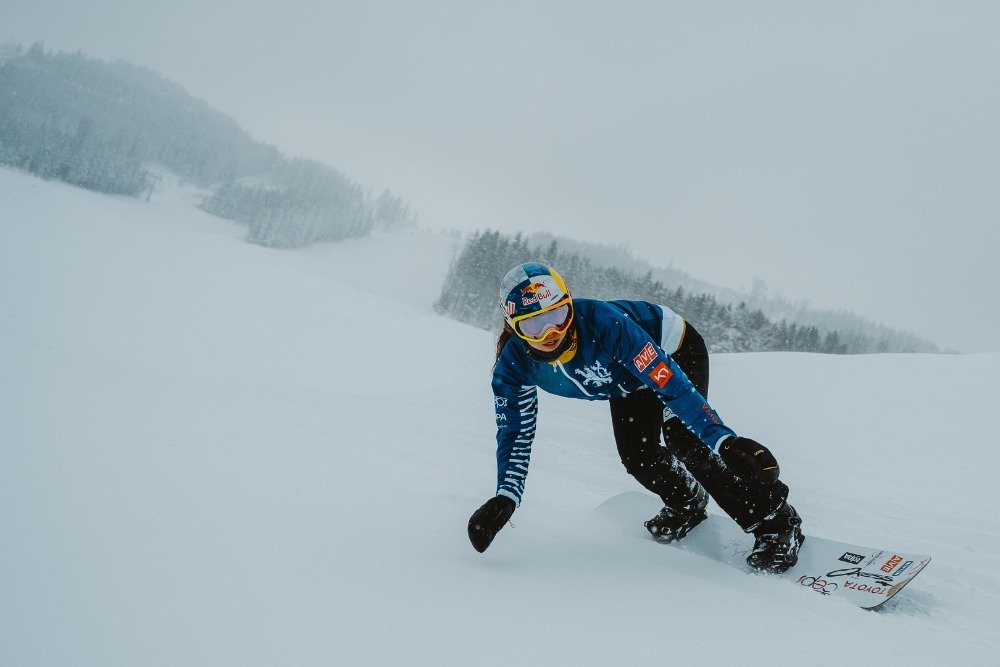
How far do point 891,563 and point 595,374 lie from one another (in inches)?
77.2

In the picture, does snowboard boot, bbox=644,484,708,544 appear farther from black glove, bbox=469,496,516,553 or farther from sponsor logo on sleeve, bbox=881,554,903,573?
black glove, bbox=469,496,516,553

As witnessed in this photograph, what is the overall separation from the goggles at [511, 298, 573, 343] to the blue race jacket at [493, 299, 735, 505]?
0.66 ft

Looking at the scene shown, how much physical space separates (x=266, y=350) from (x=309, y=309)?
720 centimetres

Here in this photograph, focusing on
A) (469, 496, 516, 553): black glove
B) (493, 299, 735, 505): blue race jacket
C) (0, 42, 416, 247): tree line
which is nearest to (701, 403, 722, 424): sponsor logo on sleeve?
(493, 299, 735, 505): blue race jacket

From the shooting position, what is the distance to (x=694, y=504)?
3.39 metres

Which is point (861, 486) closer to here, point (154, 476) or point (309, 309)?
point (154, 476)

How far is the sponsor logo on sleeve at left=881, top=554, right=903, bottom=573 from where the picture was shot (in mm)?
2762

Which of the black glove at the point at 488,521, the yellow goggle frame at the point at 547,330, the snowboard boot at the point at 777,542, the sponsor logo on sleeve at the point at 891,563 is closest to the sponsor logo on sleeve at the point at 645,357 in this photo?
the yellow goggle frame at the point at 547,330

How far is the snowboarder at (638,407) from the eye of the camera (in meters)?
2.68

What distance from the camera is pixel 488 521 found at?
2.62 m

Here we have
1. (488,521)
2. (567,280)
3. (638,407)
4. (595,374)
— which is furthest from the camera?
(567,280)

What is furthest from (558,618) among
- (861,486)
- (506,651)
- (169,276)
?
(169,276)

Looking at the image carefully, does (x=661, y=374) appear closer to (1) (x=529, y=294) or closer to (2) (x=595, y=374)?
(2) (x=595, y=374)

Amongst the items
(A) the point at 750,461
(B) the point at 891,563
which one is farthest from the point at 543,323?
(B) the point at 891,563
